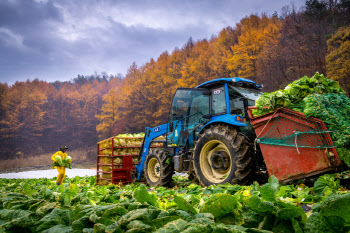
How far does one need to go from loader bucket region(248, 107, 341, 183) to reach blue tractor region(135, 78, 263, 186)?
577 mm

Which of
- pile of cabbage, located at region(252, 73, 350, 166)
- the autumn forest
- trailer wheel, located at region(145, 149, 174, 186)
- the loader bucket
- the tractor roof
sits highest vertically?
the autumn forest

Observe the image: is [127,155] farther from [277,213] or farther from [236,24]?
[236,24]

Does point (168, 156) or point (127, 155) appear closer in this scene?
point (168, 156)

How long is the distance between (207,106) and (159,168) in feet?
7.92

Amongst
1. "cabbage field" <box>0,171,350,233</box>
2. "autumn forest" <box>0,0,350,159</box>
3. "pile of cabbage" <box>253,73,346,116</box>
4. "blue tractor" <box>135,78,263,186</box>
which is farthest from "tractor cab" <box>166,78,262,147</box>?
"autumn forest" <box>0,0,350,159</box>

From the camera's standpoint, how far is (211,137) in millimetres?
5090

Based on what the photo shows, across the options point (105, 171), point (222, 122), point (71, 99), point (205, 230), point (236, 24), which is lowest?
point (105, 171)

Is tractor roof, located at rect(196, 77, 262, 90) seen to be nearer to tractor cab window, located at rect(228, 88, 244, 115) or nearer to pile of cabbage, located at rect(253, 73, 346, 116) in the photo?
Result: tractor cab window, located at rect(228, 88, 244, 115)

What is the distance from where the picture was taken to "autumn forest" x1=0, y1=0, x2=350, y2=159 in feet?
65.2

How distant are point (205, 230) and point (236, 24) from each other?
36.1 m

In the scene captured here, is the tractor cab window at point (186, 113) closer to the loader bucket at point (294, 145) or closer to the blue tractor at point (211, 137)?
the blue tractor at point (211, 137)

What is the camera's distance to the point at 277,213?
148 centimetres

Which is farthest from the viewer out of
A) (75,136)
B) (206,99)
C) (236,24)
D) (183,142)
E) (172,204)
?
(75,136)

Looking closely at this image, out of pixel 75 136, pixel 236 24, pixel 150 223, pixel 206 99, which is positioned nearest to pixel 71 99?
pixel 75 136
